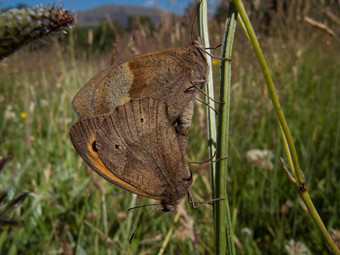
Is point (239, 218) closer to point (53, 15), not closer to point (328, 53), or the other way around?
point (53, 15)

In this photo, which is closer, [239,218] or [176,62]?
[176,62]

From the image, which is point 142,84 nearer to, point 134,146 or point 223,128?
point 134,146

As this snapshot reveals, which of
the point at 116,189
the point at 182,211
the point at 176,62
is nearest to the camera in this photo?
the point at 176,62

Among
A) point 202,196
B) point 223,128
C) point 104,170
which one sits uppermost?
point 223,128

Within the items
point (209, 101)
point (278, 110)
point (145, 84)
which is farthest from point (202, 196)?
point (278, 110)

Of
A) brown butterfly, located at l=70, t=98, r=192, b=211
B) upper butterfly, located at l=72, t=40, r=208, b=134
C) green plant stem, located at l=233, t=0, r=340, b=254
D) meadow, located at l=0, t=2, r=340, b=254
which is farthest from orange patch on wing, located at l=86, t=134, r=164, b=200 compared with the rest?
green plant stem, located at l=233, t=0, r=340, b=254

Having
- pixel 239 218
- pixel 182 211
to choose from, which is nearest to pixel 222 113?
pixel 182 211
